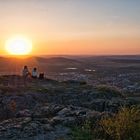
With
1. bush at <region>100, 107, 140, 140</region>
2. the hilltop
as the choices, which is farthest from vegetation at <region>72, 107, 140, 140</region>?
the hilltop

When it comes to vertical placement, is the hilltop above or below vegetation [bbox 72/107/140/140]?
below

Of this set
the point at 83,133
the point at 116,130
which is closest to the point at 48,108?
the point at 83,133

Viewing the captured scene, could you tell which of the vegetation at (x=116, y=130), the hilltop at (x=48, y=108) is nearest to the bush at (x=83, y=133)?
the vegetation at (x=116, y=130)

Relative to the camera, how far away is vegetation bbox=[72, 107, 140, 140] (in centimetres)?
1125

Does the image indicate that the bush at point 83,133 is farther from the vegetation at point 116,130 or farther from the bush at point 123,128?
the bush at point 123,128

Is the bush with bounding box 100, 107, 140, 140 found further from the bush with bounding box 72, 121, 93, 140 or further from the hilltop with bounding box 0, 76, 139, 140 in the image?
the hilltop with bounding box 0, 76, 139, 140

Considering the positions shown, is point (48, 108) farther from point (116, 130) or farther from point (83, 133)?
point (116, 130)

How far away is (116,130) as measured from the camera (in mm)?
11203

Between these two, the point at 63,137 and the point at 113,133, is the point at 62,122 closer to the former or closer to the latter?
the point at 63,137

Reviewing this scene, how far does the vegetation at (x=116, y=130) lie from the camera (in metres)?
11.2

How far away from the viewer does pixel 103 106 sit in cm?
1923

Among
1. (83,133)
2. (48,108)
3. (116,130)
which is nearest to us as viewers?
(116,130)

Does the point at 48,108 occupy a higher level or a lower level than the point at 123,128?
lower

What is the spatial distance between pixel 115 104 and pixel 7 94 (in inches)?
273
